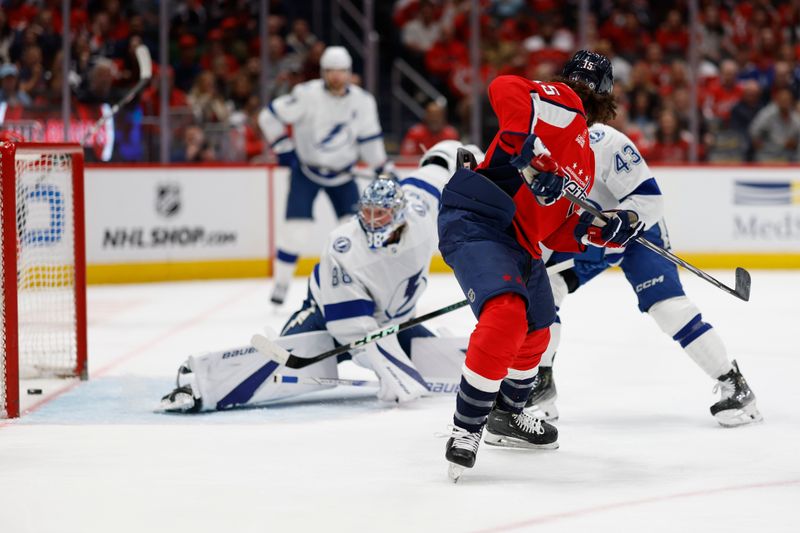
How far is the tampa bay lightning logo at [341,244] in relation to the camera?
4.21m

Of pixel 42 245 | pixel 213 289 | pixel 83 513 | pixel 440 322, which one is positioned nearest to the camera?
pixel 83 513

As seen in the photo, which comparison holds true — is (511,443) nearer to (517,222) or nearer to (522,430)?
(522,430)

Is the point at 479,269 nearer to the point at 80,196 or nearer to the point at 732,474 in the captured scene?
the point at 732,474

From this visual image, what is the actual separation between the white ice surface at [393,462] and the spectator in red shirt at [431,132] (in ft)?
13.1

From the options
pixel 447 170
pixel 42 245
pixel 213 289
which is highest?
pixel 447 170

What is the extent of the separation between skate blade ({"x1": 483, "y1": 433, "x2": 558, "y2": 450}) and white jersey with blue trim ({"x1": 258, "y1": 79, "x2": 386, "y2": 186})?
4014 mm

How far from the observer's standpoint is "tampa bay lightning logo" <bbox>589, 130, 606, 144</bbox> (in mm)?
3822

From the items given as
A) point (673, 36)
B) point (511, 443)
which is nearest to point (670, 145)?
point (673, 36)

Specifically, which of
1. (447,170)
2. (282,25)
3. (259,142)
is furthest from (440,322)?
(282,25)

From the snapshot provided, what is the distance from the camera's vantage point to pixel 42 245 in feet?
16.6

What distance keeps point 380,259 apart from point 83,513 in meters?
1.61

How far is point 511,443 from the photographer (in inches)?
140

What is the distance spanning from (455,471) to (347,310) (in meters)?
1.13

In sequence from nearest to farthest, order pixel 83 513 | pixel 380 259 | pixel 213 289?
pixel 83 513
pixel 380 259
pixel 213 289
